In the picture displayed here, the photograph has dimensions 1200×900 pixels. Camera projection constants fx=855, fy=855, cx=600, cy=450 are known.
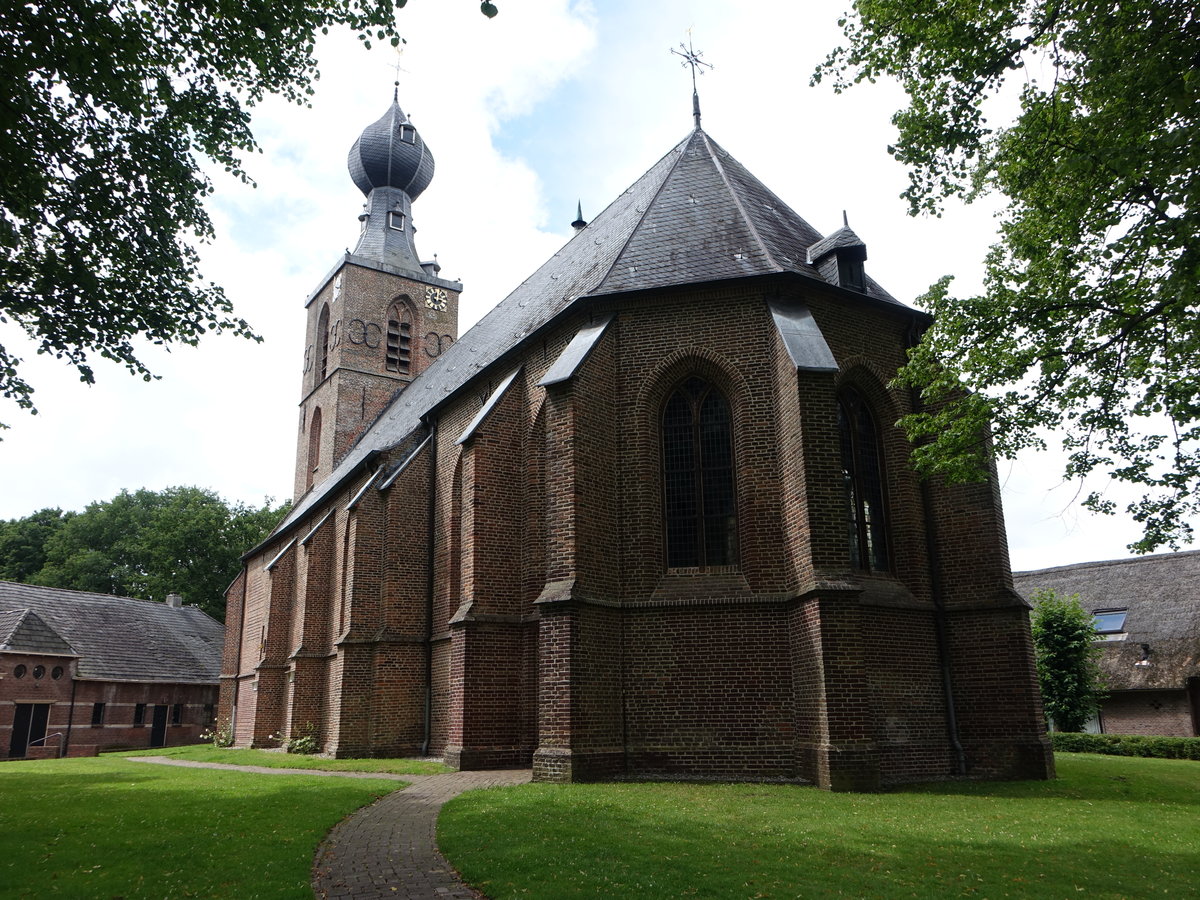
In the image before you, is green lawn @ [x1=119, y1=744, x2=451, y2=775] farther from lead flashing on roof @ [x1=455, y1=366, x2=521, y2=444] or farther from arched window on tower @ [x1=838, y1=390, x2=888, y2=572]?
arched window on tower @ [x1=838, y1=390, x2=888, y2=572]

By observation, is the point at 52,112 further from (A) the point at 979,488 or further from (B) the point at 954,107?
(A) the point at 979,488

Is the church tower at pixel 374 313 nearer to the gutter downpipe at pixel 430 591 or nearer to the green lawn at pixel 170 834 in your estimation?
the gutter downpipe at pixel 430 591

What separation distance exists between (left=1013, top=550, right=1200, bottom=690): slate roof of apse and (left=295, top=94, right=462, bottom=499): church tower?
25879 mm

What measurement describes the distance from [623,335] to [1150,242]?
7.82 meters

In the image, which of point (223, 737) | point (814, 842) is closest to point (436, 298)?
point (223, 737)

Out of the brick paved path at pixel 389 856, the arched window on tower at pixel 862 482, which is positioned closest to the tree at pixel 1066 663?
the arched window on tower at pixel 862 482

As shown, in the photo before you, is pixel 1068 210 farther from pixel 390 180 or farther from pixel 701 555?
pixel 390 180

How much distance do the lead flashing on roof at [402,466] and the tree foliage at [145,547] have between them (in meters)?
33.7

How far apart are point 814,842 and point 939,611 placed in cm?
682

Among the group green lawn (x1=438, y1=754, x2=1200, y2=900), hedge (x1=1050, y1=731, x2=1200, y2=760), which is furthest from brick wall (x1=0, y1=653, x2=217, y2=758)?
hedge (x1=1050, y1=731, x2=1200, y2=760)

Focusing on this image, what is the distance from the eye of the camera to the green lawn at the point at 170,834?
6391 millimetres

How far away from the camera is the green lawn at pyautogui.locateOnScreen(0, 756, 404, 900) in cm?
639

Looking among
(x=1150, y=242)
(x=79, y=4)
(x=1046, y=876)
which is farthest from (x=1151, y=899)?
(x=79, y=4)

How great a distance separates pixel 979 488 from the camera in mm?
13797
